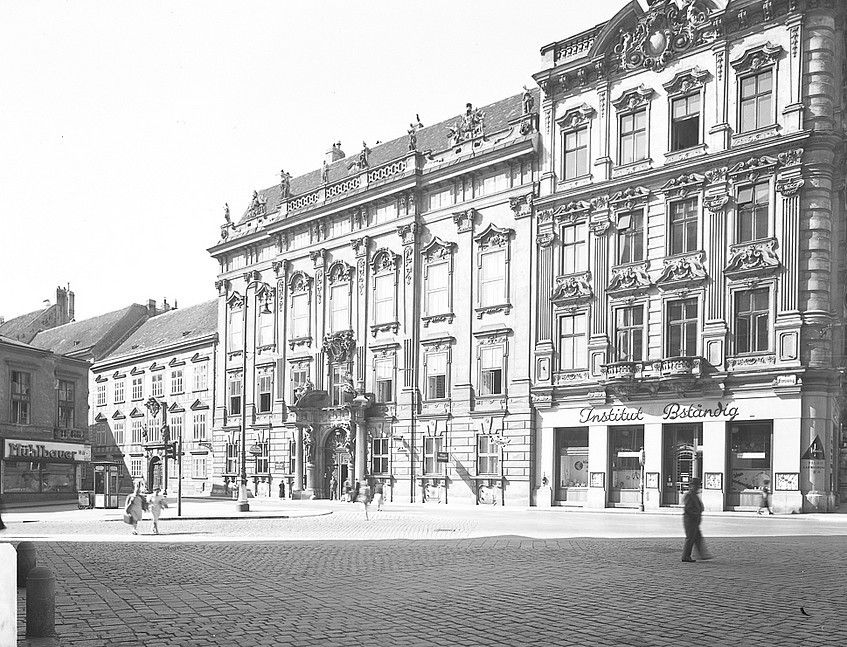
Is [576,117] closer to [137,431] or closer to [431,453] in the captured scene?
[431,453]

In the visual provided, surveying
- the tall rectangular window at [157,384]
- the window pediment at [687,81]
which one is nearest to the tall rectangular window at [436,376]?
the window pediment at [687,81]

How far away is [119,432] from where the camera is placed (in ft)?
249

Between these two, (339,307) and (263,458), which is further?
(263,458)

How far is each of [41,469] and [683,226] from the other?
32.6 metres

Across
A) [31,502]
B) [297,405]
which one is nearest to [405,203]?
[297,405]

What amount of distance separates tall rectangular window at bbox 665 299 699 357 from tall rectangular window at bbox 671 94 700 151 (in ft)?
21.8

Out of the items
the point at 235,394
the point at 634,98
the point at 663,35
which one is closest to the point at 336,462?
the point at 235,394

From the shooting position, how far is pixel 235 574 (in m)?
16.3

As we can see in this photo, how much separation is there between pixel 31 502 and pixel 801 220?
36731mm

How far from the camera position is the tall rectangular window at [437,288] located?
4859 cm

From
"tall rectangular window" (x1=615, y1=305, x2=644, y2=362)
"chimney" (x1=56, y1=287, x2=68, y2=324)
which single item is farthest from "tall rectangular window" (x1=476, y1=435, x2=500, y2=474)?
"chimney" (x1=56, y1=287, x2=68, y2=324)

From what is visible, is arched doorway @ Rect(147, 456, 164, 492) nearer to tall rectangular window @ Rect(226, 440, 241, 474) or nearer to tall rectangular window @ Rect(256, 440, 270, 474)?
tall rectangular window @ Rect(226, 440, 241, 474)

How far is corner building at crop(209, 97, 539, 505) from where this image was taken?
45.5 meters

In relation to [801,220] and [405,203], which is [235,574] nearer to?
[801,220]
